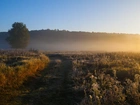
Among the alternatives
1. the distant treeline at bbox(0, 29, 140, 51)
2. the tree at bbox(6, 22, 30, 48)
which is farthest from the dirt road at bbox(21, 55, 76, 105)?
the distant treeline at bbox(0, 29, 140, 51)

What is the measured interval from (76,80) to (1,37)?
158329 mm

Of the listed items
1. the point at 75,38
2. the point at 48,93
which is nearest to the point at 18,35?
the point at 48,93

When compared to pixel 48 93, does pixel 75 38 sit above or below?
above

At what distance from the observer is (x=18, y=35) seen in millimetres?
86438

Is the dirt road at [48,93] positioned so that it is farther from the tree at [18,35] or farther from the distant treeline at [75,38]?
the distant treeline at [75,38]

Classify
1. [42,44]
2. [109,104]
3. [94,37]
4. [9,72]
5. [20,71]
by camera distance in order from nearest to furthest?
[109,104], [9,72], [20,71], [42,44], [94,37]

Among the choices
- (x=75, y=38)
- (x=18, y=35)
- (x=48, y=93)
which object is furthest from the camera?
(x=75, y=38)

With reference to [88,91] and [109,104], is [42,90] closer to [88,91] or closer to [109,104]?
[88,91]

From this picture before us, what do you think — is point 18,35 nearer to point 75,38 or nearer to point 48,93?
point 48,93

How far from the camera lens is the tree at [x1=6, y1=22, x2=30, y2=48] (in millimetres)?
86619

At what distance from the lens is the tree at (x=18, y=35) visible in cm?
8662

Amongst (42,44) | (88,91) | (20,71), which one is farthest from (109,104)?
(42,44)

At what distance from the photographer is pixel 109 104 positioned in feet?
33.1

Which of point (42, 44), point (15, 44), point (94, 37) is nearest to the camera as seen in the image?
point (15, 44)
